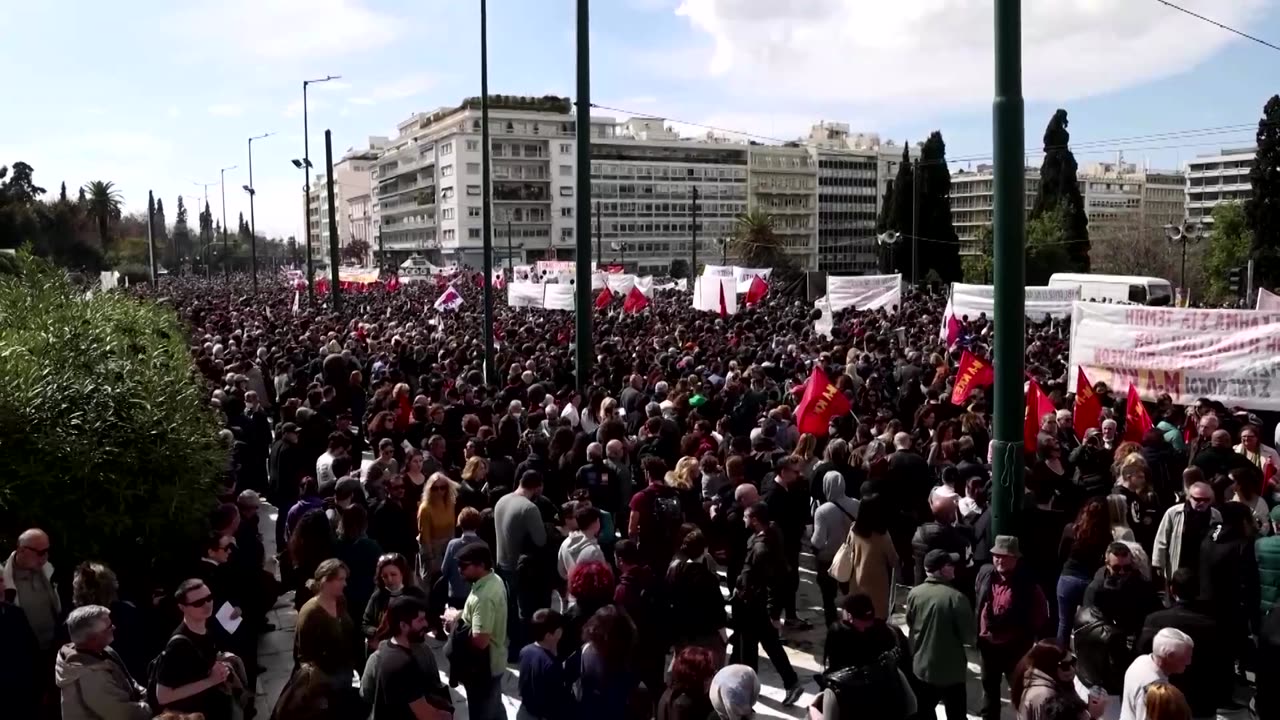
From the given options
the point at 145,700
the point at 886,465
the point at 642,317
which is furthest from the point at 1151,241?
the point at 145,700

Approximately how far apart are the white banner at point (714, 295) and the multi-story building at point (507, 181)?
78.0 metres

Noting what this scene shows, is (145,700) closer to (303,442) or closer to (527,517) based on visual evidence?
(527,517)

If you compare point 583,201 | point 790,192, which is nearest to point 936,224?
point 583,201

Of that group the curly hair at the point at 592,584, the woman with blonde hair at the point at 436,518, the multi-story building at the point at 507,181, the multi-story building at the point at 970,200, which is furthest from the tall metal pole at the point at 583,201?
the multi-story building at the point at 970,200

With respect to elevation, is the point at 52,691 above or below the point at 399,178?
below

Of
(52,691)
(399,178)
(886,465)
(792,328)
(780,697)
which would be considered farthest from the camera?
(399,178)

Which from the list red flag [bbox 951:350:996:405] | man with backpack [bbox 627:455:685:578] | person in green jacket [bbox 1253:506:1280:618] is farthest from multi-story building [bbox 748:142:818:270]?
person in green jacket [bbox 1253:506:1280:618]

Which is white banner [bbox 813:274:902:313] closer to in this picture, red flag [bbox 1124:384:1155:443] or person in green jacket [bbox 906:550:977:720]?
red flag [bbox 1124:384:1155:443]

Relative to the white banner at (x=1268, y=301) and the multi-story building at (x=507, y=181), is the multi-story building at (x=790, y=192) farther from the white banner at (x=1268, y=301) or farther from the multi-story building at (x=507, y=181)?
the white banner at (x=1268, y=301)

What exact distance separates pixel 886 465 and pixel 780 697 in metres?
2.14

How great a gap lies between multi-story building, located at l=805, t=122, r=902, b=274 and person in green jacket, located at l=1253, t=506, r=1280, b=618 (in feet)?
398

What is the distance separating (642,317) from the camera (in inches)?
1035

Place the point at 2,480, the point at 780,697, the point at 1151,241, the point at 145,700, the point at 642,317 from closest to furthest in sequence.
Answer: the point at 145,700
the point at 2,480
the point at 780,697
the point at 642,317
the point at 1151,241

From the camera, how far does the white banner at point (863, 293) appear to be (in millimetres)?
24891
